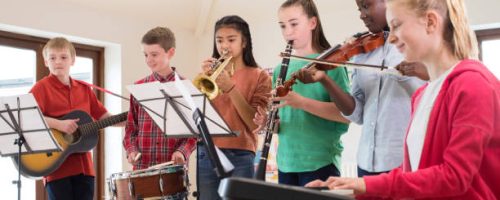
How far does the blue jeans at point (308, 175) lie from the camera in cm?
219

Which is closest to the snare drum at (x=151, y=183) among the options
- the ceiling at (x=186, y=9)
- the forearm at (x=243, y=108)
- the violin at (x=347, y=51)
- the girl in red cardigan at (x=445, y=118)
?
the forearm at (x=243, y=108)

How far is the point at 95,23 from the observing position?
5023 mm

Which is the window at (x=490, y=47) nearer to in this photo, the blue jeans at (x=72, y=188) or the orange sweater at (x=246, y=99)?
the orange sweater at (x=246, y=99)

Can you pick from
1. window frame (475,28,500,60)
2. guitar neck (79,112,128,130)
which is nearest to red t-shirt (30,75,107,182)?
guitar neck (79,112,128,130)

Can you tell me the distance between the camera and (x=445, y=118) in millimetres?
1207

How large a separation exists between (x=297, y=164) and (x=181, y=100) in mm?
571

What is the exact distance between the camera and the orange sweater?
257cm

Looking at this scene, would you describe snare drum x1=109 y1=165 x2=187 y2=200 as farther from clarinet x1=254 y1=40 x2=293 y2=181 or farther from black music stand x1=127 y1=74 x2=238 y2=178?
clarinet x1=254 y1=40 x2=293 y2=181

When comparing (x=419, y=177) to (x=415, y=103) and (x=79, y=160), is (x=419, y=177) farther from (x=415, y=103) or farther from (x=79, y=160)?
(x=79, y=160)

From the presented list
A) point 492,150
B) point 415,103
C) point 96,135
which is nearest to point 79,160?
point 96,135

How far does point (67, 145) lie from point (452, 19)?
8.93 ft

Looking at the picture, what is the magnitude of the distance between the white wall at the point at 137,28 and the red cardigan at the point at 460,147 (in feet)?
12.4

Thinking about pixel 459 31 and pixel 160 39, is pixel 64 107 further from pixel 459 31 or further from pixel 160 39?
pixel 459 31

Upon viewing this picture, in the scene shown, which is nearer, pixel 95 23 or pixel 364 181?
pixel 364 181
